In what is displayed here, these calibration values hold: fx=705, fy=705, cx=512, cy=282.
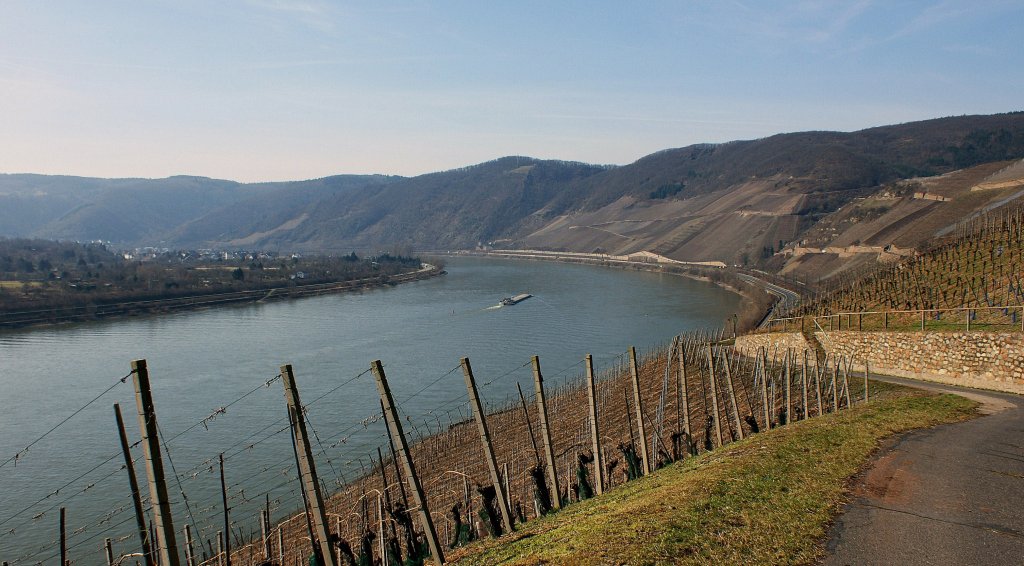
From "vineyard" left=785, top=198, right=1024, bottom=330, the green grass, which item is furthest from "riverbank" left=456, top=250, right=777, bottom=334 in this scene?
the green grass

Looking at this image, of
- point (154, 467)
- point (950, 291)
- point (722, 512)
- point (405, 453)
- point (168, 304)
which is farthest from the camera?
point (168, 304)

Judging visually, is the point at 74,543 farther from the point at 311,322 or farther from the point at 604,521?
the point at 311,322

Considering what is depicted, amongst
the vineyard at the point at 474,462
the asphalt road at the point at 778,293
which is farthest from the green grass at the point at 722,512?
the asphalt road at the point at 778,293

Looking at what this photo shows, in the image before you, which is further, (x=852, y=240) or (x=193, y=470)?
(x=852, y=240)

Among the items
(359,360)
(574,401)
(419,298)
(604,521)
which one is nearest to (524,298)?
(419,298)

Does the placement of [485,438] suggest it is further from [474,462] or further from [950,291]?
[950,291]

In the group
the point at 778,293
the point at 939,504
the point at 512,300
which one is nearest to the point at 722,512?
the point at 939,504

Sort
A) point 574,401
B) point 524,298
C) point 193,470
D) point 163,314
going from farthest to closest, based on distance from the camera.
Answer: point 524,298, point 163,314, point 574,401, point 193,470
